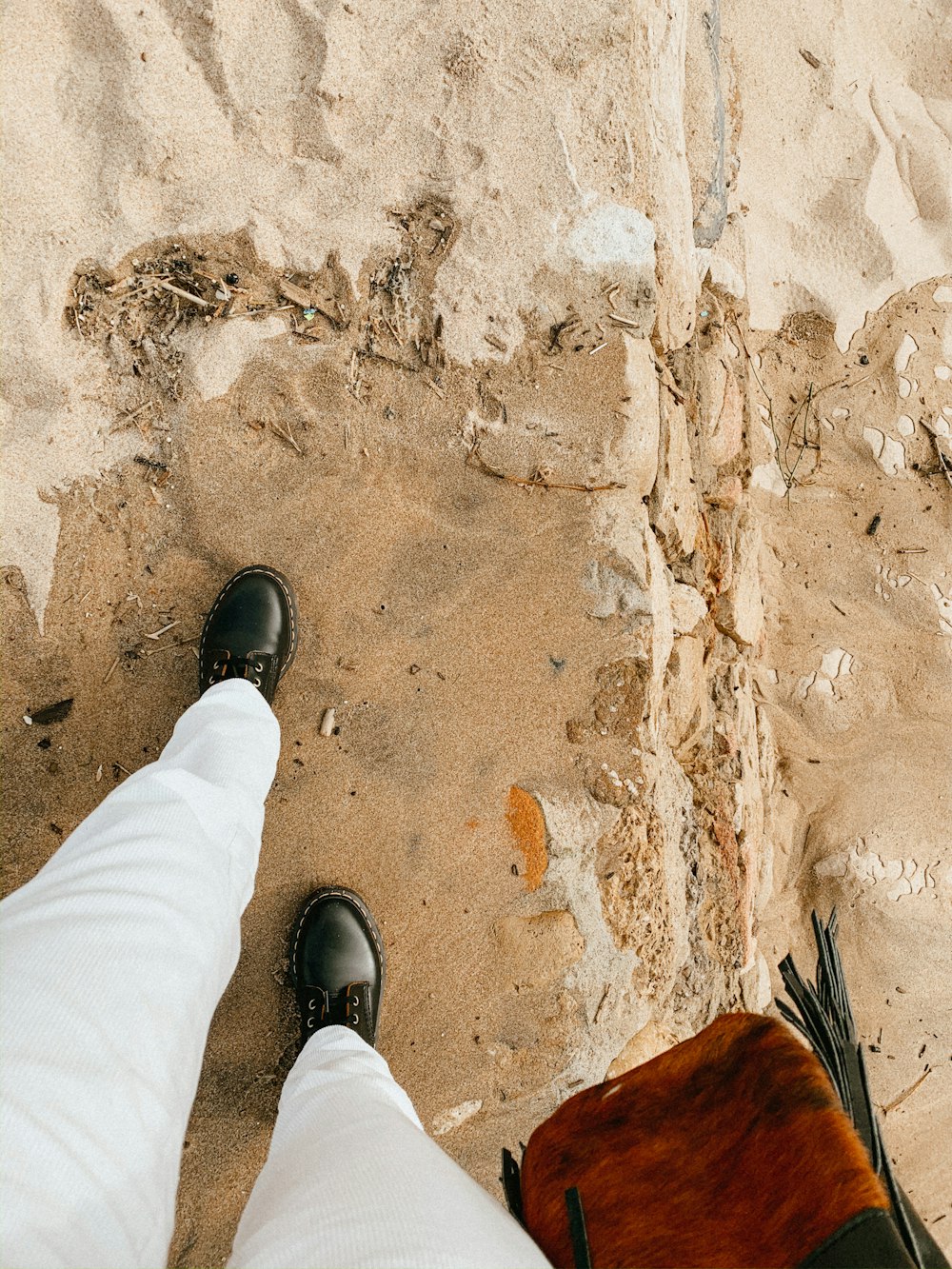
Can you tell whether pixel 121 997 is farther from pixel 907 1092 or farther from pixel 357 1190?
pixel 907 1092

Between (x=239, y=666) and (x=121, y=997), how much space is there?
2.50 ft

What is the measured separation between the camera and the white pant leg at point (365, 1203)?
98 centimetres

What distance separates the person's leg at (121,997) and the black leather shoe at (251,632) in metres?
0.20

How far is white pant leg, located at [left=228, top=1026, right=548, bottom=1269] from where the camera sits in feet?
3.22

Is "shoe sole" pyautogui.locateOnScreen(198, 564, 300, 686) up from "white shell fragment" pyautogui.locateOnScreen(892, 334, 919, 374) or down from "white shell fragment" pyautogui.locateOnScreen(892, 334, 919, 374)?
down

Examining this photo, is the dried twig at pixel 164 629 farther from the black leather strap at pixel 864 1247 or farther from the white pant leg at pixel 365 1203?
the black leather strap at pixel 864 1247

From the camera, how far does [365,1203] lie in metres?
1.04

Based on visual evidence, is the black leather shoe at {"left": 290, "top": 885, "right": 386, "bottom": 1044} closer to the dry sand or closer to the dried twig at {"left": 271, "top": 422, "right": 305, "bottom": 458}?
the dry sand

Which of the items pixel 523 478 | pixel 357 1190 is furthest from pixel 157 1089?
pixel 523 478

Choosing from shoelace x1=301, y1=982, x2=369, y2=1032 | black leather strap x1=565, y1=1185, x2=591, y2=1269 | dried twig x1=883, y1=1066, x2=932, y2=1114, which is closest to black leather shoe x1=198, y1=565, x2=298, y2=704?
shoelace x1=301, y1=982, x2=369, y2=1032

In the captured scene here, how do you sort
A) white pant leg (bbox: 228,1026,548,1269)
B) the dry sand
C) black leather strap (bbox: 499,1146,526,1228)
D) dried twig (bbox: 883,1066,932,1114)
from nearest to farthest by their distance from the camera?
white pant leg (bbox: 228,1026,548,1269)
black leather strap (bbox: 499,1146,526,1228)
the dry sand
dried twig (bbox: 883,1066,932,1114)

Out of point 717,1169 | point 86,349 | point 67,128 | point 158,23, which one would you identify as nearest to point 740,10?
point 158,23

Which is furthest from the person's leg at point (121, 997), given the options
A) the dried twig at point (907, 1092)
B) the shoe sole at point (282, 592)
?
the dried twig at point (907, 1092)

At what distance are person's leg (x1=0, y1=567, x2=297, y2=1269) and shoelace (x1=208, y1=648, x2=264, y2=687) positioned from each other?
17cm
